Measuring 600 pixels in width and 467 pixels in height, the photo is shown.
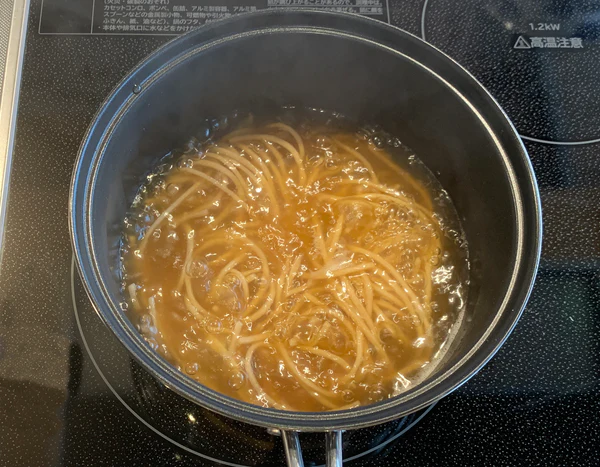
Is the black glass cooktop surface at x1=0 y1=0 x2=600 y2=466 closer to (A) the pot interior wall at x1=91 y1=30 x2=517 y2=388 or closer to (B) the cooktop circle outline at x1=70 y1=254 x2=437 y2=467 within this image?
(B) the cooktop circle outline at x1=70 y1=254 x2=437 y2=467

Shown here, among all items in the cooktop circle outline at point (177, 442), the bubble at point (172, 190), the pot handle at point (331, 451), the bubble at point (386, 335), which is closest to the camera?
the pot handle at point (331, 451)

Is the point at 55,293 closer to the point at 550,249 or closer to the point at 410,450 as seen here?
the point at 410,450

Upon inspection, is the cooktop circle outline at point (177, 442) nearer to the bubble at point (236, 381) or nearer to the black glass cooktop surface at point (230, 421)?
the black glass cooktop surface at point (230, 421)

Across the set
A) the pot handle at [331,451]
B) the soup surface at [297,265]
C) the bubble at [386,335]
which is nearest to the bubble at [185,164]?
the soup surface at [297,265]

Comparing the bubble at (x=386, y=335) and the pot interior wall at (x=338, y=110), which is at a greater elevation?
the pot interior wall at (x=338, y=110)

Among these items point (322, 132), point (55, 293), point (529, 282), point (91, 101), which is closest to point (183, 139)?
point (91, 101)

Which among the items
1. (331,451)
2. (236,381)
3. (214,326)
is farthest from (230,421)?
(331,451)

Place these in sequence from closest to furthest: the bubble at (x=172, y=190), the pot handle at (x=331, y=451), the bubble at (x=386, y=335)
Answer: the pot handle at (x=331, y=451)
the bubble at (x=386, y=335)
the bubble at (x=172, y=190)

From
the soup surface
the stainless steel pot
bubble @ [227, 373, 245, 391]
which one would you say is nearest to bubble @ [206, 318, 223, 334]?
the soup surface

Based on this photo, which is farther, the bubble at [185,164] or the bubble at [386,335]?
the bubble at [185,164]
